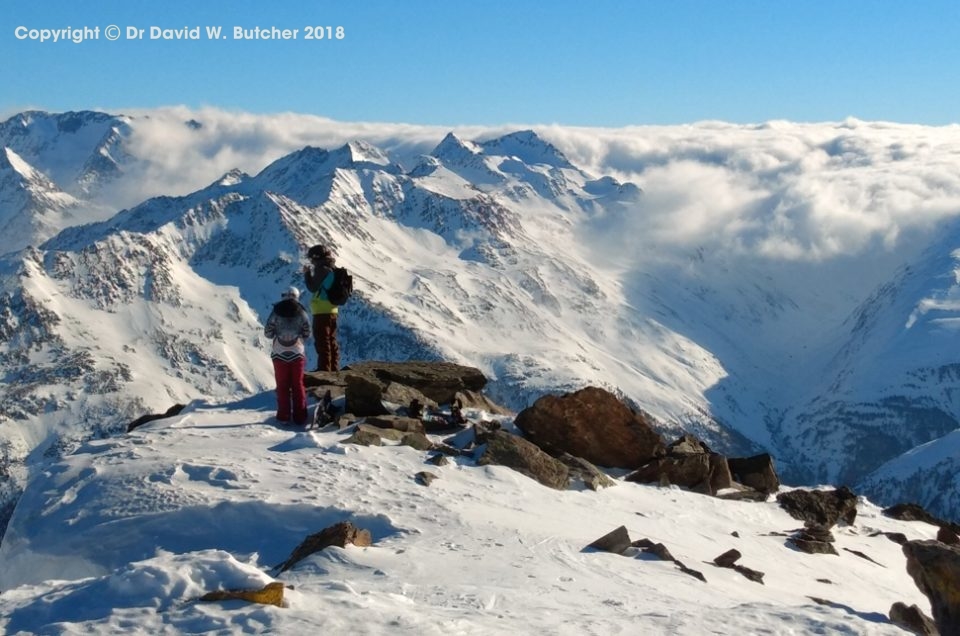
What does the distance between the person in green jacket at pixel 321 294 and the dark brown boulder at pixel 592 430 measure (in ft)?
23.2

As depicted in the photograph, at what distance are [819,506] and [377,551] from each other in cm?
1517

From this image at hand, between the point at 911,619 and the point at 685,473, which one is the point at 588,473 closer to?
the point at 685,473

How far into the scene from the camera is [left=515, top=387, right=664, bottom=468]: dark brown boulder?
85.9 ft

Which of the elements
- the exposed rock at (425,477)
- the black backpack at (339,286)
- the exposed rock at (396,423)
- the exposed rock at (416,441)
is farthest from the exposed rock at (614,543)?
the black backpack at (339,286)

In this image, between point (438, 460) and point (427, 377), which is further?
point (427, 377)

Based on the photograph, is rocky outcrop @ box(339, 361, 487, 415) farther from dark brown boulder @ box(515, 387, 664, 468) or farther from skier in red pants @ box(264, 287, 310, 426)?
dark brown boulder @ box(515, 387, 664, 468)

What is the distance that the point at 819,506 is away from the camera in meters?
26.2

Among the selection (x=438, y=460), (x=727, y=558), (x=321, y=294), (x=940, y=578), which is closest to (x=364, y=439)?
(x=438, y=460)

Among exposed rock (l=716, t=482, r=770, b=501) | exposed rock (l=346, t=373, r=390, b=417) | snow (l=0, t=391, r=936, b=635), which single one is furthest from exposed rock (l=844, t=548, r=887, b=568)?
exposed rock (l=346, t=373, r=390, b=417)

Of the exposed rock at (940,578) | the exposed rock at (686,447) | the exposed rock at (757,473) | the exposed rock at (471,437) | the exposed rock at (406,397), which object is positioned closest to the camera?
the exposed rock at (940,578)

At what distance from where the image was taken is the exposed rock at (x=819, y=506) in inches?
1014

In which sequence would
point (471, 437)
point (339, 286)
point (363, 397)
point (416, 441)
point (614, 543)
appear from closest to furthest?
point (614, 543) → point (416, 441) → point (471, 437) → point (363, 397) → point (339, 286)

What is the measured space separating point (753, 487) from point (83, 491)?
17.3 m

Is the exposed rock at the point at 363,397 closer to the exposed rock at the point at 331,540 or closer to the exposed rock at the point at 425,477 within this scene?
the exposed rock at the point at 425,477
